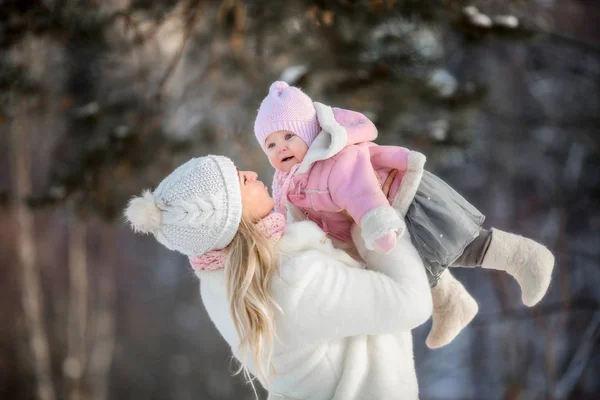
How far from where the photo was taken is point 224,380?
6562mm

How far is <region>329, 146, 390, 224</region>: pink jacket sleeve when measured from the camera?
1.35 metres

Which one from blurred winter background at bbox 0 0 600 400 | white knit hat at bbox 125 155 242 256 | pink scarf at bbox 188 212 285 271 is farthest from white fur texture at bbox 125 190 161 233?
blurred winter background at bbox 0 0 600 400

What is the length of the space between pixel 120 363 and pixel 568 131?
4.18m

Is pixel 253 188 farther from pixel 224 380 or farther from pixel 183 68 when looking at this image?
pixel 224 380

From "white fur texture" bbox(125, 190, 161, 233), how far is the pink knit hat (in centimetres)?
27

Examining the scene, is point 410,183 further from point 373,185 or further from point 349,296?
point 349,296

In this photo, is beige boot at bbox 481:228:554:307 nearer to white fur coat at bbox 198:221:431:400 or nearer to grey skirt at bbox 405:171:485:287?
grey skirt at bbox 405:171:485:287

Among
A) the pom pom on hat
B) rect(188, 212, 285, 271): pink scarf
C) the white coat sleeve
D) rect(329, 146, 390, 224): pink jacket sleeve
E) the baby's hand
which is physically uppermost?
the pom pom on hat

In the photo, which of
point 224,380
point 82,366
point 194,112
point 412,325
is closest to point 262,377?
point 412,325

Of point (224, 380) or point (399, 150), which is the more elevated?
point (399, 150)

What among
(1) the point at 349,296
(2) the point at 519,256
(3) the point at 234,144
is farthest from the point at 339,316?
(3) the point at 234,144

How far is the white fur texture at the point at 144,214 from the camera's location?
138 centimetres

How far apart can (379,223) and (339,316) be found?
227mm

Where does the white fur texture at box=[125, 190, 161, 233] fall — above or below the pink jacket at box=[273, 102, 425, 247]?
above
